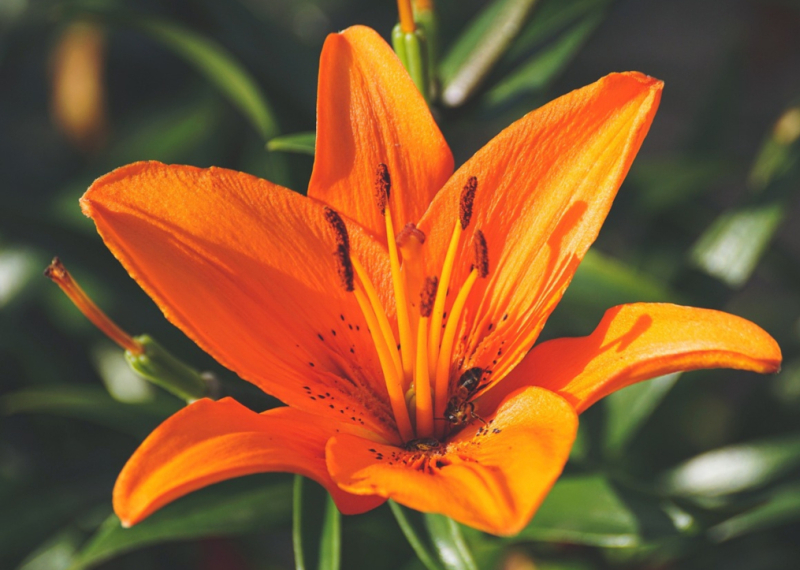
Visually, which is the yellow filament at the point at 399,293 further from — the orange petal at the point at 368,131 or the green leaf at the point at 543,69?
the green leaf at the point at 543,69

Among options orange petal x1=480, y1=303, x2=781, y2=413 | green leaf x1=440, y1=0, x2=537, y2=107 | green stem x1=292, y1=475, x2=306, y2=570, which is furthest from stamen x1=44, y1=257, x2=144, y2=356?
green leaf x1=440, y1=0, x2=537, y2=107

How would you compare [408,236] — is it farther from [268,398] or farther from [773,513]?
[773,513]

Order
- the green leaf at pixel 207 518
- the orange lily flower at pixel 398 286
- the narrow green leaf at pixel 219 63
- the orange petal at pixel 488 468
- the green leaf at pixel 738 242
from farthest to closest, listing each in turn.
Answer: the green leaf at pixel 738 242, the narrow green leaf at pixel 219 63, the green leaf at pixel 207 518, the orange lily flower at pixel 398 286, the orange petal at pixel 488 468

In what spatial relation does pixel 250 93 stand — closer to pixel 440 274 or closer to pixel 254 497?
pixel 440 274

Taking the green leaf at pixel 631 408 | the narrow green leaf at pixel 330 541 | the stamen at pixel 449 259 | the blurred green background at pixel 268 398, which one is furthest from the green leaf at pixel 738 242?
the narrow green leaf at pixel 330 541

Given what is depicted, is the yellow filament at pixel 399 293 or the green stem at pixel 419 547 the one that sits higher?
the yellow filament at pixel 399 293

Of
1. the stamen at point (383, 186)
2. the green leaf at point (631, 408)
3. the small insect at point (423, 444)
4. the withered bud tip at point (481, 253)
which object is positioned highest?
the stamen at point (383, 186)

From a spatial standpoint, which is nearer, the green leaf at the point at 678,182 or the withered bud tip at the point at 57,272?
the withered bud tip at the point at 57,272

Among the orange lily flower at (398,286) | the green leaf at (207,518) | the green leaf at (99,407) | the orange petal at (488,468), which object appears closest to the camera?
the orange petal at (488,468)
